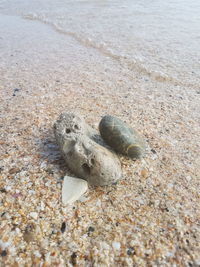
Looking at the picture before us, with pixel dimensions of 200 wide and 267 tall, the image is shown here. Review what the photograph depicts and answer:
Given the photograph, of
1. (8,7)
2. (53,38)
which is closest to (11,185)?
(53,38)

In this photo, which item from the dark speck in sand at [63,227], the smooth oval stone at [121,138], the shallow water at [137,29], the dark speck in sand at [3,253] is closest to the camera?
the dark speck in sand at [3,253]

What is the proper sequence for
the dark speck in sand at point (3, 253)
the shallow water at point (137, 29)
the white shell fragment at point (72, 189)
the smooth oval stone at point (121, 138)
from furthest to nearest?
the shallow water at point (137, 29)
the smooth oval stone at point (121, 138)
the white shell fragment at point (72, 189)
the dark speck in sand at point (3, 253)

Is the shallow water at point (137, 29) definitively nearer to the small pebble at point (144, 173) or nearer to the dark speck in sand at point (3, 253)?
the small pebble at point (144, 173)

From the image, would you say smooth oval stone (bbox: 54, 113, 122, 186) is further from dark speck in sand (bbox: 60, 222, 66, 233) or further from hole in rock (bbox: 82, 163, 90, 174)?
dark speck in sand (bbox: 60, 222, 66, 233)

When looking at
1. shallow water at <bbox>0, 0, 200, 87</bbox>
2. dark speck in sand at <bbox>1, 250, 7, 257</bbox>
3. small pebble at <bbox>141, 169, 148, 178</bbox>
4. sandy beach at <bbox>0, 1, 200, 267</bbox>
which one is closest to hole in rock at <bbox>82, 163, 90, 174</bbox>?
sandy beach at <bbox>0, 1, 200, 267</bbox>

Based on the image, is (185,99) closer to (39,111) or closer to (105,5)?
(39,111)

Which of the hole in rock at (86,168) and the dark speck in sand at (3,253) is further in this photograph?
the hole in rock at (86,168)

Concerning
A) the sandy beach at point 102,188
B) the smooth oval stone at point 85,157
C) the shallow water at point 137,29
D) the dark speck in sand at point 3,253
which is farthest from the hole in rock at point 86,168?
the shallow water at point 137,29
